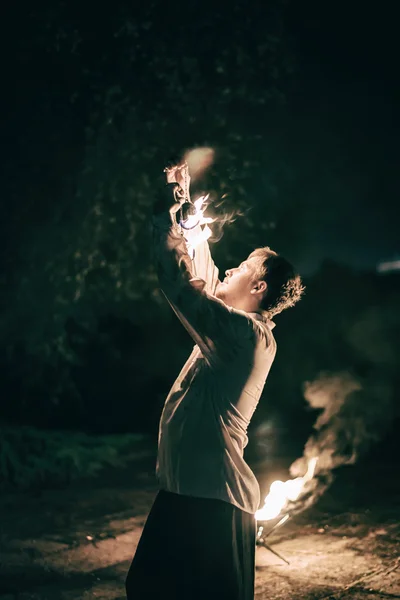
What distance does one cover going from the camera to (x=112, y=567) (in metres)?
5.28

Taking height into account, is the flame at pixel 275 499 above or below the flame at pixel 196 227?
below

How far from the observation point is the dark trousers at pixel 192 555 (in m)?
2.35

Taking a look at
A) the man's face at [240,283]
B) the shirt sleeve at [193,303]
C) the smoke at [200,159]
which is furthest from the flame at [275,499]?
the smoke at [200,159]

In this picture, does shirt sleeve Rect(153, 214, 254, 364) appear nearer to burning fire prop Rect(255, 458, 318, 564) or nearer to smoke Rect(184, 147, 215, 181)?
burning fire prop Rect(255, 458, 318, 564)

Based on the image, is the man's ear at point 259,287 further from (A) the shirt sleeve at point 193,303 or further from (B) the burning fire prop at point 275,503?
(B) the burning fire prop at point 275,503

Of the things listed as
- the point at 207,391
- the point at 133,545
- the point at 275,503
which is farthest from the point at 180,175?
the point at 133,545

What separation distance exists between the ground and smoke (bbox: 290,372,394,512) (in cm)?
30

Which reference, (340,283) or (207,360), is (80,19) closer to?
(207,360)

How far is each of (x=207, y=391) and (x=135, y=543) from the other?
13.2ft

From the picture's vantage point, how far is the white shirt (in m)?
2.32

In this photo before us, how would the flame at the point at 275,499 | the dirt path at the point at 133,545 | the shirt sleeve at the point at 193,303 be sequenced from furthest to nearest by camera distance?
the flame at the point at 275,499 < the dirt path at the point at 133,545 < the shirt sleeve at the point at 193,303

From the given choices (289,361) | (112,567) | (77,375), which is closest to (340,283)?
(289,361)

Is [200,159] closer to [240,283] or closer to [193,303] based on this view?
[240,283]

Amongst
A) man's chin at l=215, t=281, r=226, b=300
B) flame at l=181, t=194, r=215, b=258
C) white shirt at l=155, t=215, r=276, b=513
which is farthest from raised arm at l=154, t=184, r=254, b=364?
man's chin at l=215, t=281, r=226, b=300
